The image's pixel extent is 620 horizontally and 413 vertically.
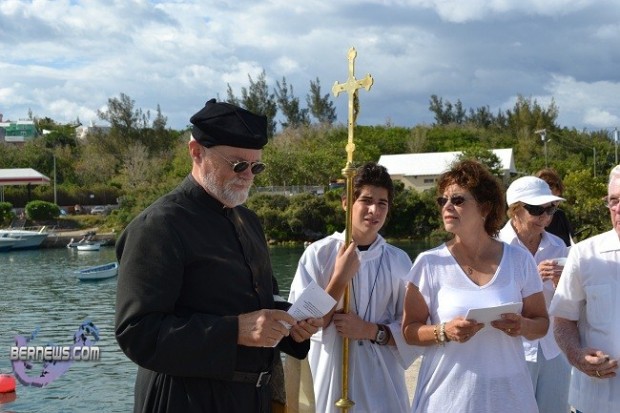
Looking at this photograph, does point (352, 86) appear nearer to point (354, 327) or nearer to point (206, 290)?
point (354, 327)

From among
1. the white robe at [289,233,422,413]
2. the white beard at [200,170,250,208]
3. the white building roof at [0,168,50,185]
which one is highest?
the white beard at [200,170,250,208]

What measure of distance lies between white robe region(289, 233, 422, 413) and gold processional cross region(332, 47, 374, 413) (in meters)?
0.11

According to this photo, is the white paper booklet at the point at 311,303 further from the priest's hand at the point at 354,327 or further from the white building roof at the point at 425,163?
the white building roof at the point at 425,163

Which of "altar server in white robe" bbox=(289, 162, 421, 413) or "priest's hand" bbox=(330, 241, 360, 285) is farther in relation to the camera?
"altar server in white robe" bbox=(289, 162, 421, 413)

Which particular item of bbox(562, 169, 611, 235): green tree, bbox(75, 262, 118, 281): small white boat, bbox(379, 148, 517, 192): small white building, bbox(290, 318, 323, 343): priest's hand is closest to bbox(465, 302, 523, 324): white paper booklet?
bbox(290, 318, 323, 343): priest's hand

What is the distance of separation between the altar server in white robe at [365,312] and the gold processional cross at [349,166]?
7cm

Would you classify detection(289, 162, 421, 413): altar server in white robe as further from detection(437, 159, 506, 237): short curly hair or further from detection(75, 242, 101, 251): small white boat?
detection(75, 242, 101, 251): small white boat

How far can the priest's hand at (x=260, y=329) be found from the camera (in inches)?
103

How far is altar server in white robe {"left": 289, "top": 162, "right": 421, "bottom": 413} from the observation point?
3734mm

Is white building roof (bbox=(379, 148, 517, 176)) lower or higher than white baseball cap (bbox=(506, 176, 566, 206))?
lower

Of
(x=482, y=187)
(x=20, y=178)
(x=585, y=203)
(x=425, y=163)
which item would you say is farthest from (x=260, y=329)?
(x=20, y=178)

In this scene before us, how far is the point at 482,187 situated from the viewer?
3.55 meters

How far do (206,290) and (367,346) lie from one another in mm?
1337

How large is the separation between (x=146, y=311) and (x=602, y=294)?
1.86 m
